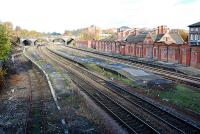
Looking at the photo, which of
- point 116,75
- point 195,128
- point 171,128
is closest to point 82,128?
point 171,128

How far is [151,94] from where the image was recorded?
76.2ft

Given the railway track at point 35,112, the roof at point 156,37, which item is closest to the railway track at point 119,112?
the railway track at point 35,112

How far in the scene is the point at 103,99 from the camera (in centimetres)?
2197

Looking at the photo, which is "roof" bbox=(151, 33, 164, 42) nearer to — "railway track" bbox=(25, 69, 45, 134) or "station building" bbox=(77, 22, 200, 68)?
"station building" bbox=(77, 22, 200, 68)

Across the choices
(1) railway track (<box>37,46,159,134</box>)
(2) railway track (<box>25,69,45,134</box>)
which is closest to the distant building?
(1) railway track (<box>37,46,159,134</box>)

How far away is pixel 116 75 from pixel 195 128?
19.3 metres

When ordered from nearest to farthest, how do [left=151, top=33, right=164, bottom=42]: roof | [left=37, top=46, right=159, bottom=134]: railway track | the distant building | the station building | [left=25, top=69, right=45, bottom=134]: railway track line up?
1. [left=37, top=46, right=159, bottom=134]: railway track
2. [left=25, top=69, right=45, bottom=134]: railway track
3. the station building
4. the distant building
5. [left=151, top=33, right=164, bottom=42]: roof

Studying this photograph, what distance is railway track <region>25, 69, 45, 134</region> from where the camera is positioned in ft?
51.7

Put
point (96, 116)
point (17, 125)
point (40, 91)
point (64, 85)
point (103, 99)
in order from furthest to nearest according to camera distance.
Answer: point (64, 85), point (40, 91), point (103, 99), point (96, 116), point (17, 125)

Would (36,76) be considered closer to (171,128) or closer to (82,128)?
(82,128)

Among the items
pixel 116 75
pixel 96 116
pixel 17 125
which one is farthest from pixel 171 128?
pixel 116 75

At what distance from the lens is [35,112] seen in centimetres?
1914

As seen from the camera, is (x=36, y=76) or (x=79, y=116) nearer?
(x=79, y=116)

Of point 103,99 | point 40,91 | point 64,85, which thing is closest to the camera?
point 103,99
